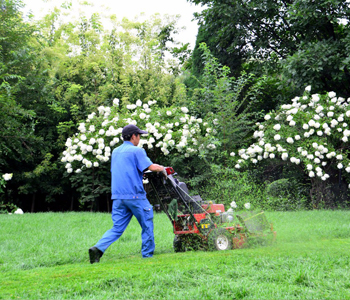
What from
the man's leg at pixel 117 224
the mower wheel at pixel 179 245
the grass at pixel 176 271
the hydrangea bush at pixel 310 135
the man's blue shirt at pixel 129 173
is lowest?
the grass at pixel 176 271

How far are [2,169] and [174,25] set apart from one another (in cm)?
1631

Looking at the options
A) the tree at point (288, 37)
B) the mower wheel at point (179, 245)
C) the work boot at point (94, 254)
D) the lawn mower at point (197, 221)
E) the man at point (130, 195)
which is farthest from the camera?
the tree at point (288, 37)

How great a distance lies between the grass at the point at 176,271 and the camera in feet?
12.1

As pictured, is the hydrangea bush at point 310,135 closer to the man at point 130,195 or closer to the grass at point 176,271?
the grass at point 176,271

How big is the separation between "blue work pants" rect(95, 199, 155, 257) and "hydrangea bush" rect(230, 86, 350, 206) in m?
7.01

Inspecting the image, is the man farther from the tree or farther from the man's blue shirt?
the tree

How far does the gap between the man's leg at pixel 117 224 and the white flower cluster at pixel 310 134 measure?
720 cm

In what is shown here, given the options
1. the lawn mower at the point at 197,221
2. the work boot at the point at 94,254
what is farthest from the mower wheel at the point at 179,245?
the work boot at the point at 94,254

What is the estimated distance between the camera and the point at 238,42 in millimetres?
15336

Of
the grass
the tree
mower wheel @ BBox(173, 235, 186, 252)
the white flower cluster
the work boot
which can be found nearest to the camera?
the grass

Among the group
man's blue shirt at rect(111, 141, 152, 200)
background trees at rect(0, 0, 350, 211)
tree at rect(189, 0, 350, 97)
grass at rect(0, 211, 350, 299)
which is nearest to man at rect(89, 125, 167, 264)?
man's blue shirt at rect(111, 141, 152, 200)

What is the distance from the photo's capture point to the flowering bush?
11.7 m

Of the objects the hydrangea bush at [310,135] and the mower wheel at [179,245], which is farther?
the hydrangea bush at [310,135]

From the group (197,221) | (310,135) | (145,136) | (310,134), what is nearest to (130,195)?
(197,221)
